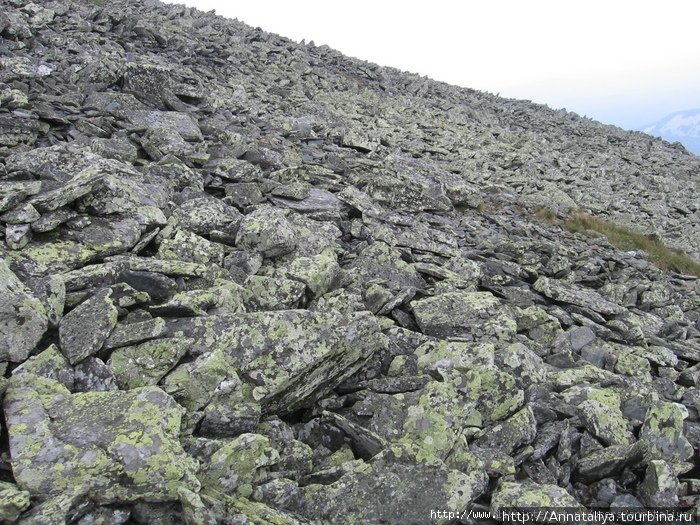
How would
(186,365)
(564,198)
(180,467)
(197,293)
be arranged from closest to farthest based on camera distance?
(180,467) → (186,365) → (197,293) → (564,198)

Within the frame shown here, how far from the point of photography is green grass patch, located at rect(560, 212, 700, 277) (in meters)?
19.6

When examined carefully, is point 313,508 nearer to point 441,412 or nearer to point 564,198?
point 441,412

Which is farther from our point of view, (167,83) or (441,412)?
(167,83)

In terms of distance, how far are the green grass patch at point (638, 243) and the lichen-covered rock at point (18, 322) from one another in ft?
62.6

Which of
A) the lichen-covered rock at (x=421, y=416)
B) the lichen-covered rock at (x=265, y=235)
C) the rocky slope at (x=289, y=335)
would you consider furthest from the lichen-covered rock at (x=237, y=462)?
the lichen-covered rock at (x=265, y=235)

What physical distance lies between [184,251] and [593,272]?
1207 cm

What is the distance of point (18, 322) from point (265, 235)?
4842mm

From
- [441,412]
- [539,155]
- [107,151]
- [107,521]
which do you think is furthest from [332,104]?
[107,521]

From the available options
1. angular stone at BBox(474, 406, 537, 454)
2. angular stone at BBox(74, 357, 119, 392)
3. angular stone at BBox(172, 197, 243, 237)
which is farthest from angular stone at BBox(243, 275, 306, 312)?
angular stone at BBox(474, 406, 537, 454)

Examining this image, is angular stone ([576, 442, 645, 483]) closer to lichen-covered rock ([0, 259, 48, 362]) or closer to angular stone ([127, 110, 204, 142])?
lichen-covered rock ([0, 259, 48, 362])

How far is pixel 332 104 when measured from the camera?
33.4 meters

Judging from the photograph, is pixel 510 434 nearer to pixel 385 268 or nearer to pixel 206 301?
pixel 385 268

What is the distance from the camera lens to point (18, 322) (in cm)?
604

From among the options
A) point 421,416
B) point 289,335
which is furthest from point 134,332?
point 421,416
